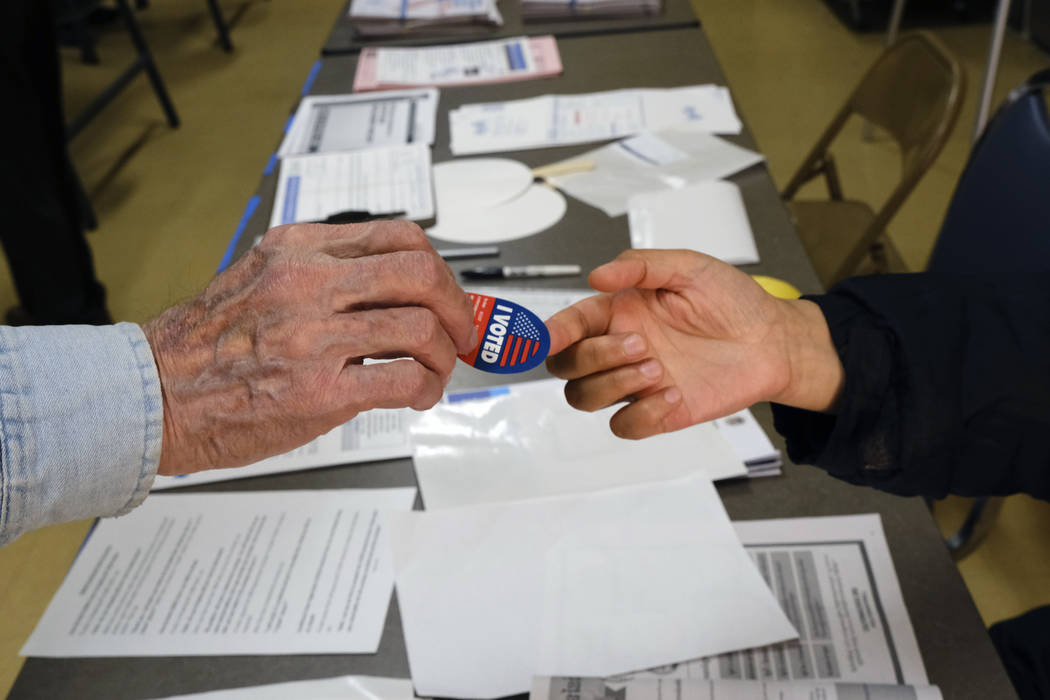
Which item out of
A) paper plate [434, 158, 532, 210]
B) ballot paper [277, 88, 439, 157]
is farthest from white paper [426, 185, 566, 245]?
ballot paper [277, 88, 439, 157]

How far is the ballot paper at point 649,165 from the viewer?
1468mm

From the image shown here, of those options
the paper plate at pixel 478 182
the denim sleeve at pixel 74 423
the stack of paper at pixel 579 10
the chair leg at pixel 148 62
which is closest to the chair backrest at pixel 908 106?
the stack of paper at pixel 579 10

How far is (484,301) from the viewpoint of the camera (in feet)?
2.58

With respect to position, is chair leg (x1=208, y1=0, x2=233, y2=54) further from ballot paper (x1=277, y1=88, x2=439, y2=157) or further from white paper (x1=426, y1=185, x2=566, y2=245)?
white paper (x1=426, y1=185, x2=566, y2=245)

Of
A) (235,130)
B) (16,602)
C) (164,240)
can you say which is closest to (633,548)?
(16,602)

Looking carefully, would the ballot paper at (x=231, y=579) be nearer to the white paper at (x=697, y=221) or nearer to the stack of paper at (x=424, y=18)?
the white paper at (x=697, y=221)

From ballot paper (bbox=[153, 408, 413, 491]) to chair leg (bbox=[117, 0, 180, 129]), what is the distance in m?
2.98

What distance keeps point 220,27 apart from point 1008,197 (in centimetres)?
394

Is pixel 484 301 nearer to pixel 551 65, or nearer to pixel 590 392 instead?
pixel 590 392

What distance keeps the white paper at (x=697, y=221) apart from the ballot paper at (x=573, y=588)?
49 centimetres

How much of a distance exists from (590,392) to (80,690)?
0.58 metres

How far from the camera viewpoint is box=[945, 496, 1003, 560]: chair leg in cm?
140

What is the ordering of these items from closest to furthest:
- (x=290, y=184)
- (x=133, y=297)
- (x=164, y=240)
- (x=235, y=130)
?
1. (x=290, y=184)
2. (x=133, y=297)
3. (x=164, y=240)
4. (x=235, y=130)

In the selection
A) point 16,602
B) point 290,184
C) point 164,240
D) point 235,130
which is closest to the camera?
point 290,184
